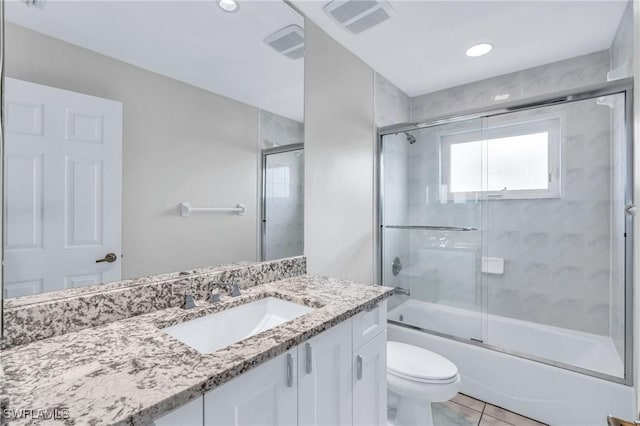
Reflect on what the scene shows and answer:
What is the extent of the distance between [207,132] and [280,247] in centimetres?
66

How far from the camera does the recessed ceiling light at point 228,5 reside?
4.23 ft

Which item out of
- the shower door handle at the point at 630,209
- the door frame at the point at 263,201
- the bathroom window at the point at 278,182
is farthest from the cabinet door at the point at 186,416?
the shower door handle at the point at 630,209

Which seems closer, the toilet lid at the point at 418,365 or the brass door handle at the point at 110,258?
the brass door handle at the point at 110,258

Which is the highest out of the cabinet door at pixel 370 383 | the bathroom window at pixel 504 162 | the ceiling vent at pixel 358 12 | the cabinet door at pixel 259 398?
the ceiling vent at pixel 358 12

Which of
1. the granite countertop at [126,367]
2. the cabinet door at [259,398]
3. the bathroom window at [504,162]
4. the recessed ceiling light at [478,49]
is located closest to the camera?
the granite countertop at [126,367]

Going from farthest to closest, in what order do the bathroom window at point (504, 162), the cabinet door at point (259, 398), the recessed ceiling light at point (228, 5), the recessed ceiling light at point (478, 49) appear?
the bathroom window at point (504, 162) → the recessed ceiling light at point (478, 49) → the recessed ceiling light at point (228, 5) → the cabinet door at point (259, 398)

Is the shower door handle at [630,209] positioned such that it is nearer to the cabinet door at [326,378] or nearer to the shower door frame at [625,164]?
the shower door frame at [625,164]

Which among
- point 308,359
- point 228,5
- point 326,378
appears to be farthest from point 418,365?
point 228,5

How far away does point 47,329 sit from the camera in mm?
835

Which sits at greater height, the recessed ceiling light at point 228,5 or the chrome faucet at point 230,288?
the recessed ceiling light at point 228,5

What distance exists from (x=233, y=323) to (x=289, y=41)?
4.67ft

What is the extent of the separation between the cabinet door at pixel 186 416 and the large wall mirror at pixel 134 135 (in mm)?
586

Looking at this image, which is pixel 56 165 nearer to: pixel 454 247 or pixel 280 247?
pixel 280 247

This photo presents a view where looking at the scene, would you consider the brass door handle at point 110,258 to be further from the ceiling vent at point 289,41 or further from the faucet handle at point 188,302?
the ceiling vent at point 289,41
